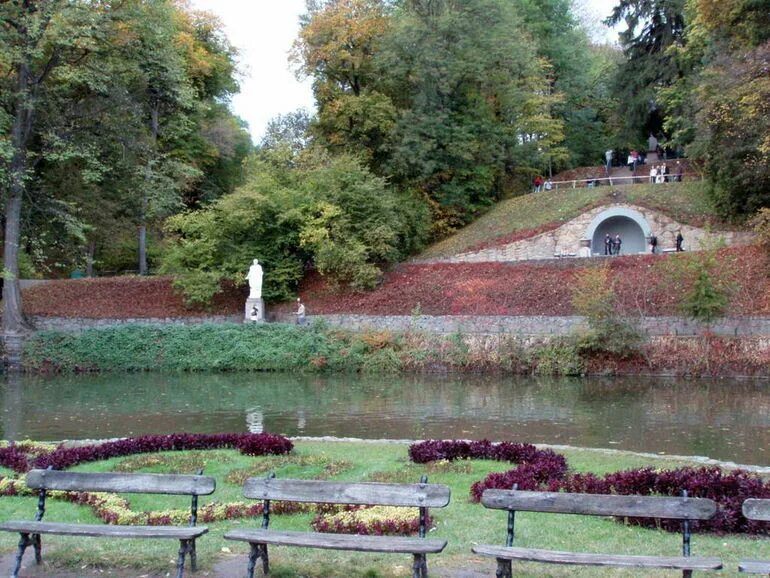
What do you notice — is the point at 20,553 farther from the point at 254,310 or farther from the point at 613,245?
the point at 613,245

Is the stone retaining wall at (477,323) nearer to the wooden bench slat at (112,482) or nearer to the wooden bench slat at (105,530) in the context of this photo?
the wooden bench slat at (112,482)

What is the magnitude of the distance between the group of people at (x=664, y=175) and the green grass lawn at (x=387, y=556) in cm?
3620

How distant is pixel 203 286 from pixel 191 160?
13.5 meters

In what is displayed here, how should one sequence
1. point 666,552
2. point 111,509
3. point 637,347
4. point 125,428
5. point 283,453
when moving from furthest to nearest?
point 637,347
point 125,428
point 283,453
point 111,509
point 666,552

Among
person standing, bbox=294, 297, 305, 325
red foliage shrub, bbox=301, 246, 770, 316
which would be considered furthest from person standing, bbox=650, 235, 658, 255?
person standing, bbox=294, 297, 305, 325

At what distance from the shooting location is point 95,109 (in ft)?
112

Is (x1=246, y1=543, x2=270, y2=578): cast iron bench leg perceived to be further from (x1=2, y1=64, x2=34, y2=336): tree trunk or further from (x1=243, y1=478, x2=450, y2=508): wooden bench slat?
(x1=2, y1=64, x2=34, y2=336): tree trunk

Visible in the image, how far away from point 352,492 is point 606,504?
213 centimetres

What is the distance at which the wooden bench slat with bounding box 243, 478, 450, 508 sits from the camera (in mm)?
6691

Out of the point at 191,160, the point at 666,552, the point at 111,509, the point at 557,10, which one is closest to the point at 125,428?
the point at 111,509

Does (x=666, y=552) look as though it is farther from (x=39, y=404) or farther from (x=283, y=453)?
(x=39, y=404)

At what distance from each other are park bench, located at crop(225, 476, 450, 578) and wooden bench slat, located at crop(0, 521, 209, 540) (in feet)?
1.13

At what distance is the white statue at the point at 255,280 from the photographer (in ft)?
120

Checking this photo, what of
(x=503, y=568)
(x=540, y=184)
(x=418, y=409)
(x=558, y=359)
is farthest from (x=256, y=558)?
(x=540, y=184)
